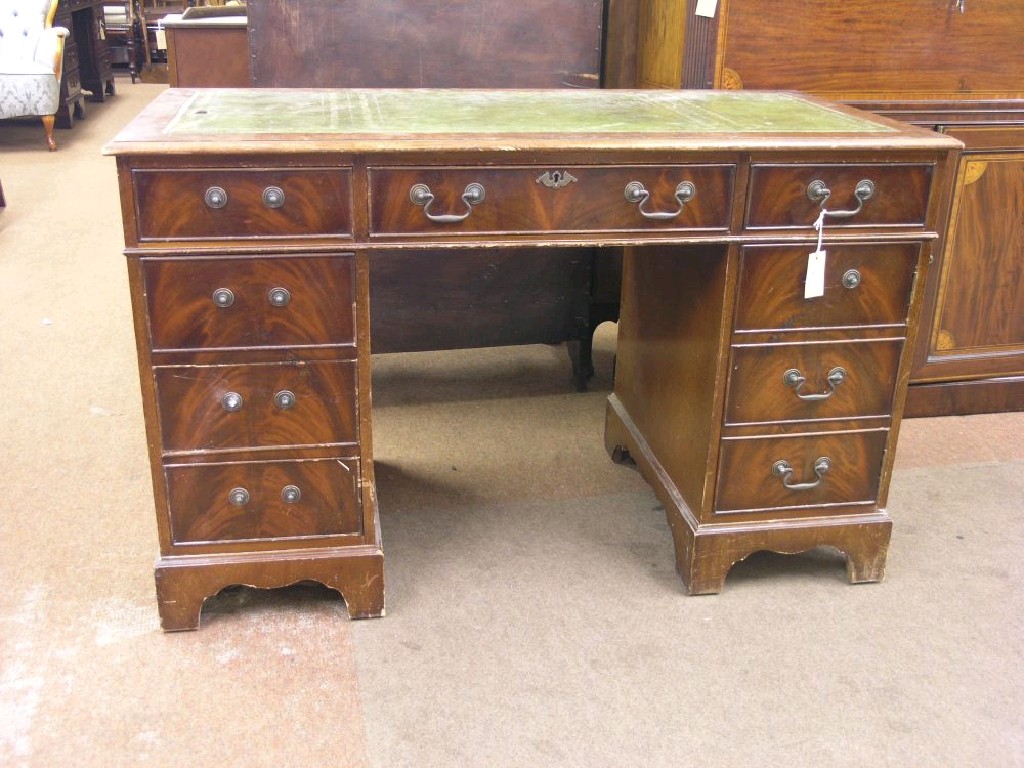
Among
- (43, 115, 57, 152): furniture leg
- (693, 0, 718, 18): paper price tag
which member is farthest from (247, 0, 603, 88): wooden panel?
(43, 115, 57, 152): furniture leg

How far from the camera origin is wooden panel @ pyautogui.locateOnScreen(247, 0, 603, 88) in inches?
113

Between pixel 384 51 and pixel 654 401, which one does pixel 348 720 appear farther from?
pixel 384 51

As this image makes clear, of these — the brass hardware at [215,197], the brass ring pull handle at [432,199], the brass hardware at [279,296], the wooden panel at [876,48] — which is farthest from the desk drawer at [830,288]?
the brass hardware at [215,197]

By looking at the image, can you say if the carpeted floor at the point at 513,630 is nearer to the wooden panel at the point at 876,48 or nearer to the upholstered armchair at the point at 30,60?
the wooden panel at the point at 876,48

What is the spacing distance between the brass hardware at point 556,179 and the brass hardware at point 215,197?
539mm

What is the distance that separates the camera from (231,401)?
1.90 m

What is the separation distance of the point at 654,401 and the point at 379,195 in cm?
93

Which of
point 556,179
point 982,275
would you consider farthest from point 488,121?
point 982,275

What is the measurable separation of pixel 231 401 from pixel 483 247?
54 cm

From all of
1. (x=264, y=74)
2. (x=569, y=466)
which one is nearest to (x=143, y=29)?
(x=264, y=74)

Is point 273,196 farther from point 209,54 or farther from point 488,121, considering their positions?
point 209,54

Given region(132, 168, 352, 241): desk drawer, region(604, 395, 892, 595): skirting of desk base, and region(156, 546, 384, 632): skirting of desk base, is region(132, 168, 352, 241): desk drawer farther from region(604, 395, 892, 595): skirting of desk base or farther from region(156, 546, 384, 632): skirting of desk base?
region(604, 395, 892, 595): skirting of desk base

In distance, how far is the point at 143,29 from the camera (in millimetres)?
9203

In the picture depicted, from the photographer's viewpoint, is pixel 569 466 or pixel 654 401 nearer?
pixel 654 401
